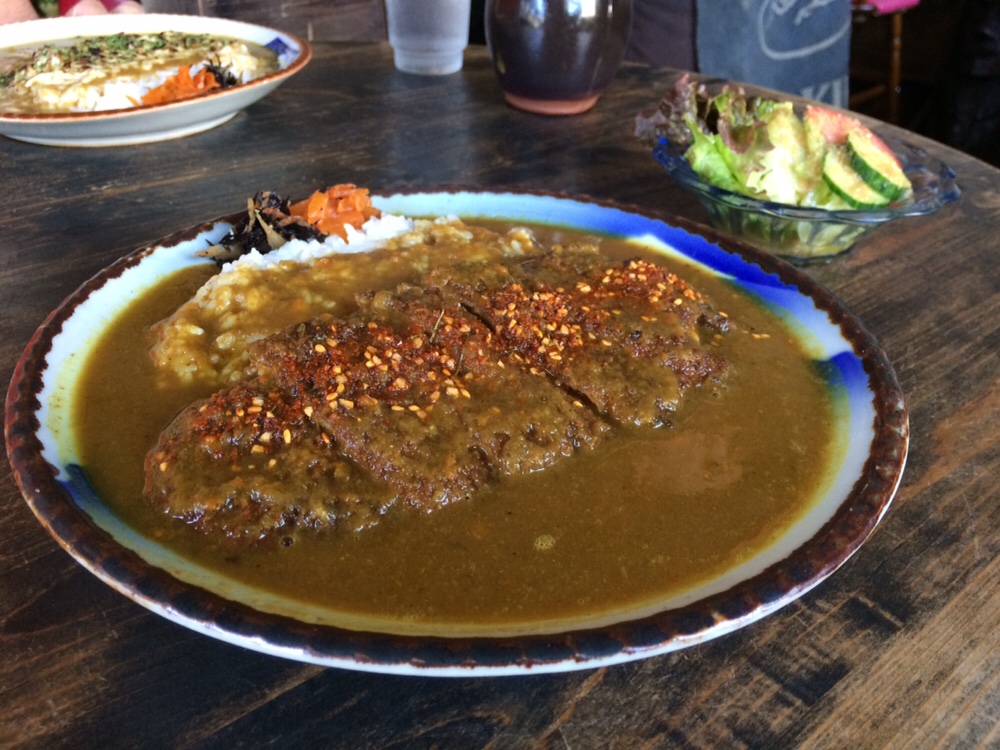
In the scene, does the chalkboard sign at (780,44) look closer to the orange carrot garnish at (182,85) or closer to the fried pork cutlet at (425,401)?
the orange carrot garnish at (182,85)

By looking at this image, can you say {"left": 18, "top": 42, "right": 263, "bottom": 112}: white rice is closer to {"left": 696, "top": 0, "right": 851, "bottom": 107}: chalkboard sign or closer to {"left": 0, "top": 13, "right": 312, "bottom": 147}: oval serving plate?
{"left": 0, "top": 13, "right": 312, "bottom": 147}: oval serving plate

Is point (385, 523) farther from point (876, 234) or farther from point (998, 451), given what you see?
point (876, 234)

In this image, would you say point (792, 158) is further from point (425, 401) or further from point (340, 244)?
point (425, 401)

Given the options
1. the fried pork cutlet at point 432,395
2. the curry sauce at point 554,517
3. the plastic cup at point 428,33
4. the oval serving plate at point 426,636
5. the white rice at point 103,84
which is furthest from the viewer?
the plastic cup at point 428,33

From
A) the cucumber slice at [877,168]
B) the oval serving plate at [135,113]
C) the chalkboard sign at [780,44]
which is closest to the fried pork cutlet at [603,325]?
the cucumber slice at [877,168]

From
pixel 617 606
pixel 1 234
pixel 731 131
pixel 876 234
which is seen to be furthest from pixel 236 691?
pixel 876 234

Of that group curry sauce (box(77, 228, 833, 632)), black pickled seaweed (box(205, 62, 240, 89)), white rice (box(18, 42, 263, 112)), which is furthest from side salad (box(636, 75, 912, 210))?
white rice (box(18, 42, 263, 112))

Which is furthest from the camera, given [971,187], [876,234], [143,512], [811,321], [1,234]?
[971,187]
